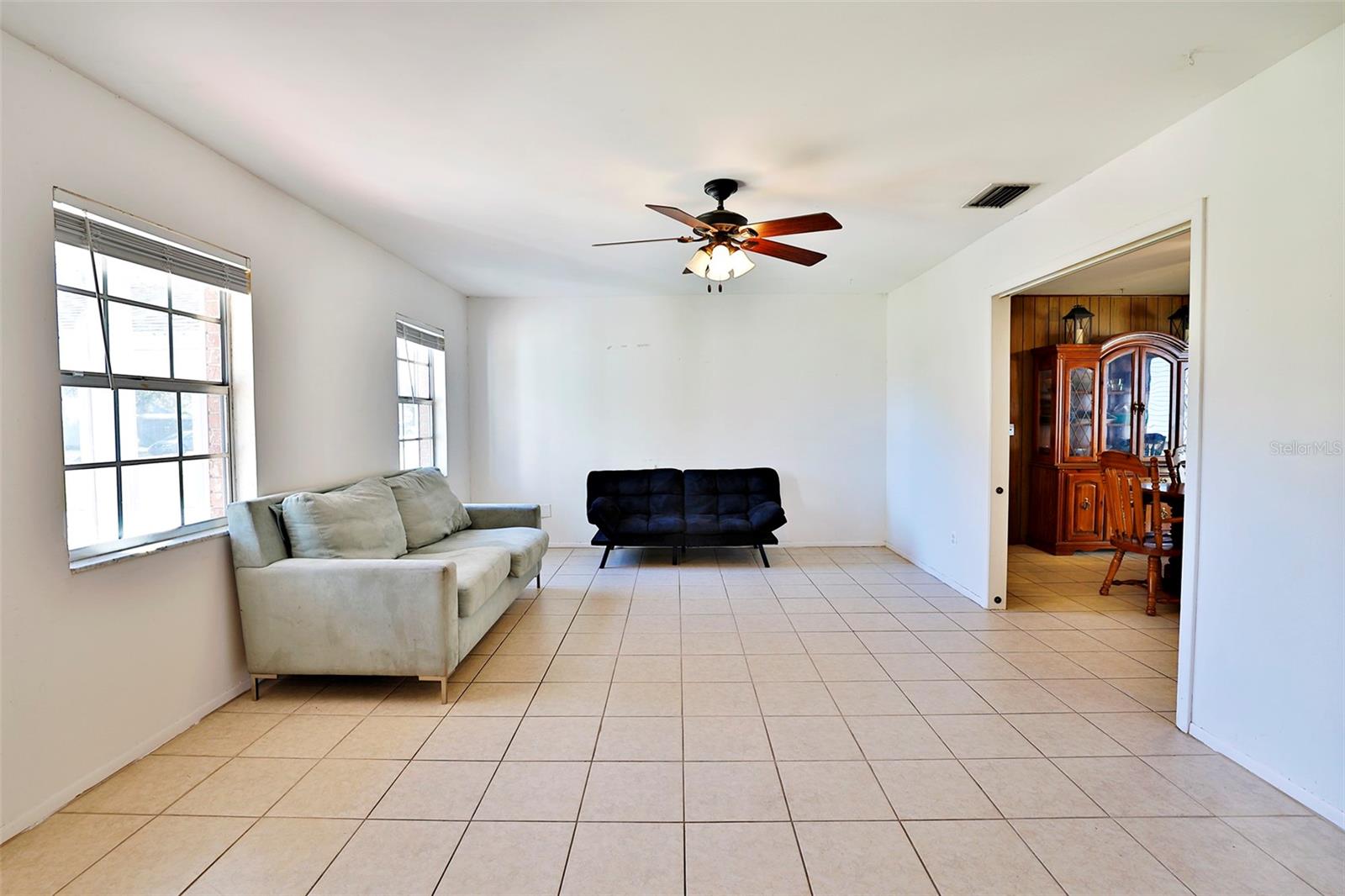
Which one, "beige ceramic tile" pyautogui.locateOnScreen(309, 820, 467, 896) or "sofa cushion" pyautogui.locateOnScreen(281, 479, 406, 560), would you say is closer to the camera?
"beige ceramic tile" pyautogui.locateOnScreen(309, 820, 467, 896)

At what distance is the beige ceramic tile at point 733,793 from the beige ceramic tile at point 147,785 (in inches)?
70.0

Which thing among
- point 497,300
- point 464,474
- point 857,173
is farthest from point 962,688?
point 497,300

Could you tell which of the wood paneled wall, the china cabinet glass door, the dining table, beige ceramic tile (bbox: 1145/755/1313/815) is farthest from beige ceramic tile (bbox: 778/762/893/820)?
the china cabinet glass door

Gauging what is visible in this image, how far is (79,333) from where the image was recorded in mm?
2080

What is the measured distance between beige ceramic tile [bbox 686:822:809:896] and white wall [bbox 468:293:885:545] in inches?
163

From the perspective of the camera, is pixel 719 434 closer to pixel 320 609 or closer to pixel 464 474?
pixel 464 474

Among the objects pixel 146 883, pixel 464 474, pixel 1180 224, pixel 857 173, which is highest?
pixel 857 173

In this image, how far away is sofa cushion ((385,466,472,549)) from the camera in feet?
12.4

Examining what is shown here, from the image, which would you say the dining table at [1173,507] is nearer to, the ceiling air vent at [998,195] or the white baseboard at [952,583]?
the white baseboard at [952,583]

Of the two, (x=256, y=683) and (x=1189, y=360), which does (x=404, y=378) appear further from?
(x=1189, y=360)

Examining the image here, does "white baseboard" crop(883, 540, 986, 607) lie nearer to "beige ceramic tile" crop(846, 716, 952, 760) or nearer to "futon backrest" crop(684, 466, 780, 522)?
"futon backrest" crop(684, 466, 780, 522)

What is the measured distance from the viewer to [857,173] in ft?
9.46

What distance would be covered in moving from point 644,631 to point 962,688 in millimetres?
1738

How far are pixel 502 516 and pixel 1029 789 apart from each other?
357cm
